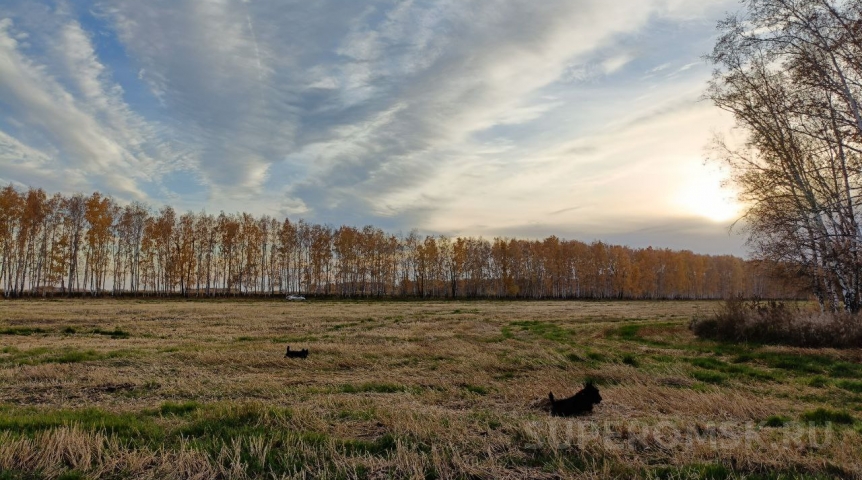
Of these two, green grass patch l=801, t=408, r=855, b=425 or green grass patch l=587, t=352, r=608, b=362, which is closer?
green grass patch l=801, t=408, r=855, b=425

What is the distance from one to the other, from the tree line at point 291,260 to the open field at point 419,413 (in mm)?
71528

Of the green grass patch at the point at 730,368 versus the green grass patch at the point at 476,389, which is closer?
the green grass patch at the point at 476,389

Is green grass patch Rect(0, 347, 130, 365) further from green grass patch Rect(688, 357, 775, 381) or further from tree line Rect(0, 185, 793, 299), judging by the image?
tree line Rect(0, 185, 793, 299)

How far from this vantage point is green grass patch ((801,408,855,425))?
8.55m

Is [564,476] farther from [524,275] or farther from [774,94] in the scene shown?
[524,275]

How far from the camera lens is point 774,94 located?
20.6m

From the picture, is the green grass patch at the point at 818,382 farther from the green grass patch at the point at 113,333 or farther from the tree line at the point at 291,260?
the tree line at the point at 291,260

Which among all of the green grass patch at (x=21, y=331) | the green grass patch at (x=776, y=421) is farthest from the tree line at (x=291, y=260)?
the green grass patch at (x=776, y=421)

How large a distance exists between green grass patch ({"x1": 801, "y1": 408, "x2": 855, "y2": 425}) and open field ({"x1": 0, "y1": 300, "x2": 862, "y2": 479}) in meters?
0.03

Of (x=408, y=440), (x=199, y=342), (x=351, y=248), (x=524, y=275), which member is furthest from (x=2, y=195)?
(x=524, y=275)

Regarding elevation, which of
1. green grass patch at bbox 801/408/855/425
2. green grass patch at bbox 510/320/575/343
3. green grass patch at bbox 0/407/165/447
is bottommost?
green grass patch at bbox 510/320/575/343

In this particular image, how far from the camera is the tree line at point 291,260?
73.4 m

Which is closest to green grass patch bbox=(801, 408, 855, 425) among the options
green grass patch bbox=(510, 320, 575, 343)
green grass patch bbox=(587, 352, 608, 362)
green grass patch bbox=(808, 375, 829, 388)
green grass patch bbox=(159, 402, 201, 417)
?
green grass patch bbox=(808, 375, 829, 388)

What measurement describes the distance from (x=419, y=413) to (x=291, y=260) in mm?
100270
